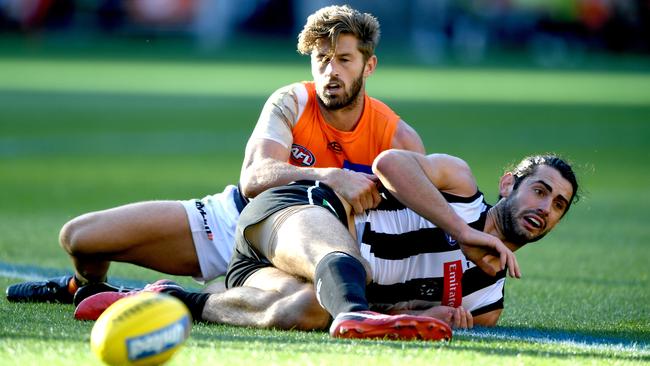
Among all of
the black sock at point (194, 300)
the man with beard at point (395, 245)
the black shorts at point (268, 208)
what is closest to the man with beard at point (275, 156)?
the black shorts at point (268, 208)

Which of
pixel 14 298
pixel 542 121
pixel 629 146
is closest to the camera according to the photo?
pixel 14 298

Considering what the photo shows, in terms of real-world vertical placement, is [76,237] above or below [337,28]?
below

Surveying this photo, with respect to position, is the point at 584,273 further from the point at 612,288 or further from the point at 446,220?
the point at 446,220

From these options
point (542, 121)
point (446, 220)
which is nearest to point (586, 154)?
point (542, 121)

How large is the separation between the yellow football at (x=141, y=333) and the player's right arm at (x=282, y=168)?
2.22 m

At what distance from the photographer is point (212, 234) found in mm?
7961

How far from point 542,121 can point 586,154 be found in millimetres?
5400

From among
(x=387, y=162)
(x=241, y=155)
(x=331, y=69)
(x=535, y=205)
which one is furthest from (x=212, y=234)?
(x=241, y=155)

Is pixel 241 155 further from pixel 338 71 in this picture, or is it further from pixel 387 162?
pixel 387 162

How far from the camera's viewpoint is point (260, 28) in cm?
4700

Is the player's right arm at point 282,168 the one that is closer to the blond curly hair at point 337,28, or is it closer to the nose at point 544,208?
the blond curly hair at point 337,28

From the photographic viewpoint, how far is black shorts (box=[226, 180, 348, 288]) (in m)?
6.90

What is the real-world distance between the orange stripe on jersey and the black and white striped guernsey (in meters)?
0.94

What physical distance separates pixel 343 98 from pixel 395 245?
1215 mm
